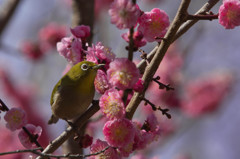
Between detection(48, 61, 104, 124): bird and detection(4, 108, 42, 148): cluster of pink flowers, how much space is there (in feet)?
0.67

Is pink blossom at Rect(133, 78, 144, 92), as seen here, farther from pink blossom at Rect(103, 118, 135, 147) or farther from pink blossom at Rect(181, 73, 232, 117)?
pink blossom at Rect(181, 73, 232, 117)

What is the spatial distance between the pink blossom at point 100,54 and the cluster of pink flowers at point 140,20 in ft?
0.33

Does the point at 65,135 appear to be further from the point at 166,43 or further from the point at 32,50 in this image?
the point at 32,50

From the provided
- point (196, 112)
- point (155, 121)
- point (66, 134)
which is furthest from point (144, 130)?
point (196, 112)

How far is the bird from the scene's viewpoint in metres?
1.54

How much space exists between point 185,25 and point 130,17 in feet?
1.42

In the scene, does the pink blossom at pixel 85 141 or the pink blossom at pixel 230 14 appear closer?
the pink blossom at pixel 230 14

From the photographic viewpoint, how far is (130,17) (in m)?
1.08

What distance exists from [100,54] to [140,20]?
24 cm

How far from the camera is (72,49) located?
1448mm

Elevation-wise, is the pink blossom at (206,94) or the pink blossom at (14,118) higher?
the pink blossom at (14,118)

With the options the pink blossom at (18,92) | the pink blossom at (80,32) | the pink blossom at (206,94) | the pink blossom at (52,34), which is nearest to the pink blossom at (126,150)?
the pink blossom at (80,32)

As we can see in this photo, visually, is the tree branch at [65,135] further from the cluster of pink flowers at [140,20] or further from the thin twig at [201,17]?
the thin twig at [201,17]

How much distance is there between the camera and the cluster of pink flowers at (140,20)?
108 centimetres
